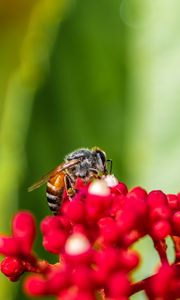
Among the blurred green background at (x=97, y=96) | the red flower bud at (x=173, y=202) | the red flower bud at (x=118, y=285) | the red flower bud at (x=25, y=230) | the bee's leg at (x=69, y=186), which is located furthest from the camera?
the blurred green background at (x=97, y=96)

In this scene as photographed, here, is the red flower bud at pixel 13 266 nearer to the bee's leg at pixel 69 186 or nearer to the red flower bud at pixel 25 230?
the red flower bud at pixel 25 230

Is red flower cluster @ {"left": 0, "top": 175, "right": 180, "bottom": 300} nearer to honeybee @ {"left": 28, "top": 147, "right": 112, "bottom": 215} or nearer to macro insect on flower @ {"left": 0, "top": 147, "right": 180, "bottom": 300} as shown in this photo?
macro insect on flower @ {"left": 0, "top": 147, "right": 180, "bottom": 300}

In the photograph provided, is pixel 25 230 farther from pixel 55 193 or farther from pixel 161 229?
pixel 55 193

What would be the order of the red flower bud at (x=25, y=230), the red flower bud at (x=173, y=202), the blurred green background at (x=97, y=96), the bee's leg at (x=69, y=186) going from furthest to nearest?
the blurred green background at (x=97, y=96), the bee's leg at (x=69, y=186), the red flower bud at (x=173, y=202), the red flower bud at (x=25, y=230)

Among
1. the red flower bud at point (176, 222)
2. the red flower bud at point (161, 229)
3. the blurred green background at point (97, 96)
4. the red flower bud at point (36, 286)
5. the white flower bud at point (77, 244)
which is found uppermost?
the blurred green background at point (97, 96)

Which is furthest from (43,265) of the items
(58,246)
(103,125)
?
(103,125)

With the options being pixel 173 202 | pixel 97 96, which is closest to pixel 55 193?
pixel 173 202

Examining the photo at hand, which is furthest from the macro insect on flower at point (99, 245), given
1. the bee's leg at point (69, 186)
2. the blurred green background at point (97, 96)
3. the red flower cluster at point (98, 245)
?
the blurred green background at point (97, 96)

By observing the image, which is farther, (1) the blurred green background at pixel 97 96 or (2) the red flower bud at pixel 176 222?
(1) the blurred green background at pixel 97 96
